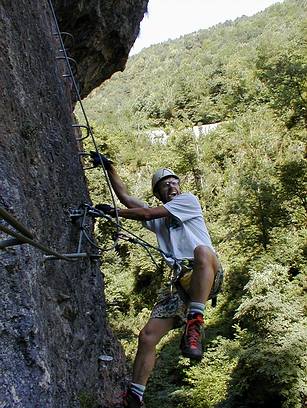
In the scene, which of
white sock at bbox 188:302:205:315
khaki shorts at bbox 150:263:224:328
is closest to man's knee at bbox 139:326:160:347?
khaki shorts at bbox 150:263:224:328

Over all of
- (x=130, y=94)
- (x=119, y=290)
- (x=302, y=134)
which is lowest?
(x=119, y=290)

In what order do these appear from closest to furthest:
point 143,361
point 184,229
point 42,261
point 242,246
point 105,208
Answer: point 42,261 → point 143,361 → point 184,229 → point 105,208 → point 242,246

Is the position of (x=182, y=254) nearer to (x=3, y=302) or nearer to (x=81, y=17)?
(x=3, y=302)

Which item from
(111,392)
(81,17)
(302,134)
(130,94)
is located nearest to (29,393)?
(111,392)

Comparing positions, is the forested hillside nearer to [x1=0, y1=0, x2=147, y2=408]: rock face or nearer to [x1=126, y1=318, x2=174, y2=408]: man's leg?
[x1=0, y1=0, x2=147, y2=408]: rock face

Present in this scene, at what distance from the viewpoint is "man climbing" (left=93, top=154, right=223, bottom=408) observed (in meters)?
3.45

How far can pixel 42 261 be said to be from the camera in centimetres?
293

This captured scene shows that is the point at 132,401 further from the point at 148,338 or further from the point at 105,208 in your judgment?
the point at 105,208

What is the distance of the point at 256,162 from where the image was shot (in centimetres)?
1988

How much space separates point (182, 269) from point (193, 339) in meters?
0.60

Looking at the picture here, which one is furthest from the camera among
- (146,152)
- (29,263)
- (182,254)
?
(146,152)

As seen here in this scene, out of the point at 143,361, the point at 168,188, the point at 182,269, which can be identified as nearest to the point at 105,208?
the point at 168,188

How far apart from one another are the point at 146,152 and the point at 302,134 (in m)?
14.8

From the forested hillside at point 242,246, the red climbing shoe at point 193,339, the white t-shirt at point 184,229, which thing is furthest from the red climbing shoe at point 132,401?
A: the forested hillside at point 242,246
